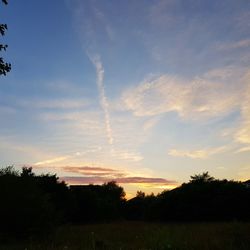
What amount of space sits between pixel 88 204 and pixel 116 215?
10967 millimetres

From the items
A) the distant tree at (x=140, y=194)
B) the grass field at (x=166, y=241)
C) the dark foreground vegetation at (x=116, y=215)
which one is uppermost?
the distant tree at (x=140, y=194)

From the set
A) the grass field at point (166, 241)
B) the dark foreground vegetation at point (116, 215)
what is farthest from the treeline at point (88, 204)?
the grass field at point (166, 241)

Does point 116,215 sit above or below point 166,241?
above

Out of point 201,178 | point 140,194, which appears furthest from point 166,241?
point 140,194

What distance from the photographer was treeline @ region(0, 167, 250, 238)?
1325 inches

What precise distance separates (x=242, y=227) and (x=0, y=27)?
16.8 metres

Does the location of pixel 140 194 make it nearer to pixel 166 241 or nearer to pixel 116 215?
pixel 116 215

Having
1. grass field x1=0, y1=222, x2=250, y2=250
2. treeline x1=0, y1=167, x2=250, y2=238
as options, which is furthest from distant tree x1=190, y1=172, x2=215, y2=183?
grass field x1=0, y1=222, x2=250, y2=250

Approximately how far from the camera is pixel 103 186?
121m

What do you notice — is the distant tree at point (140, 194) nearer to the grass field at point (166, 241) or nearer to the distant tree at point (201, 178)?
the distant tree at point (201, 178)

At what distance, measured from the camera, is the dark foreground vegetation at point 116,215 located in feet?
62.9

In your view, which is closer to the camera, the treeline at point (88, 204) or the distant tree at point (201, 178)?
the treeline at point (88, 204)

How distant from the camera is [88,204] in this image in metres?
81.4

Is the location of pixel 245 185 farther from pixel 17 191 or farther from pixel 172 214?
pixel 17 191
